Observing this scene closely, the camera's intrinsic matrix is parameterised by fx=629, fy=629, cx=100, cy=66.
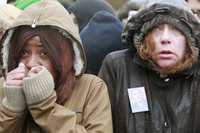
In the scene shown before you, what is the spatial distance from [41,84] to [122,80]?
646 mm

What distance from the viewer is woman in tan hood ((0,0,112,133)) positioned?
332cm

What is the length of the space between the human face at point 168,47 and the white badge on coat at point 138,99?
0.69ft

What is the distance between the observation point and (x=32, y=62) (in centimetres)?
346

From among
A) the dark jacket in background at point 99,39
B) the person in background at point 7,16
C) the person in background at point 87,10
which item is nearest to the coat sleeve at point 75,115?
the dark jacket in background at point 99,39

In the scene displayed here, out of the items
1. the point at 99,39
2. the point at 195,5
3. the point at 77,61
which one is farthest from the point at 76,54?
the point at 195,5

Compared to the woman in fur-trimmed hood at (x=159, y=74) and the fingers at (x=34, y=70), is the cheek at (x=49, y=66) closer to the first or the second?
the fingers at (x=34, y=70)

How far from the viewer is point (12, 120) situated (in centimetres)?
333

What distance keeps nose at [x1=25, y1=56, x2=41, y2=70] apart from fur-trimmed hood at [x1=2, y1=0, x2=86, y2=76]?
0.57 ft

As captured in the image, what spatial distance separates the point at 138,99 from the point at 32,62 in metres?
0.69

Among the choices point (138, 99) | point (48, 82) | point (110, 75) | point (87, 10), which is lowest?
point (138, 99)

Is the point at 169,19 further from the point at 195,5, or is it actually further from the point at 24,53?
the point at 195,5

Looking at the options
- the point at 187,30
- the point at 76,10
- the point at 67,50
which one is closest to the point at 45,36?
the point at 67,50

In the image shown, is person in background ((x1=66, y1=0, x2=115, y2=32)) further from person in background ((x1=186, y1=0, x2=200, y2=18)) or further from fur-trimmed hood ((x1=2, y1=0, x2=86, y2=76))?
fur-trimmed hood ((x1=2, y1=0, x2=86, y2=76))

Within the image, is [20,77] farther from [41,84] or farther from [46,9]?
[46,9]
